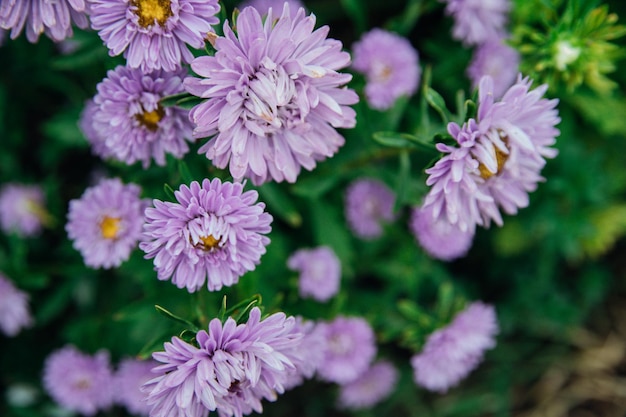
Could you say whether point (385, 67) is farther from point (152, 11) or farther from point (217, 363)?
point (217, 363)

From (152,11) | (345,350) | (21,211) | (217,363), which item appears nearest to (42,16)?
(152,11)

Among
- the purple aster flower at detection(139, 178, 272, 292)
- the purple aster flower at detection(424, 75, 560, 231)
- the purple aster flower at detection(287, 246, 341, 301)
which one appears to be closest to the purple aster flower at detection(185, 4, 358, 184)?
the purple aster flower at detection(139, 178, 272, 292)

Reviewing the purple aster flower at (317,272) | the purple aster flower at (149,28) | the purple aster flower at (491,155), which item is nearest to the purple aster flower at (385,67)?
the purple aster flower at (317,272)

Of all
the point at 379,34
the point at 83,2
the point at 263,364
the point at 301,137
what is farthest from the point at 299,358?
the point at 379,34

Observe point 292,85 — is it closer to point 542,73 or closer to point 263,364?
point 263,364

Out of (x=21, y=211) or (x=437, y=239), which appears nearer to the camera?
(x=437, y=239)

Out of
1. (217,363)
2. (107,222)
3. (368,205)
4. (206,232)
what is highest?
(206,232)
